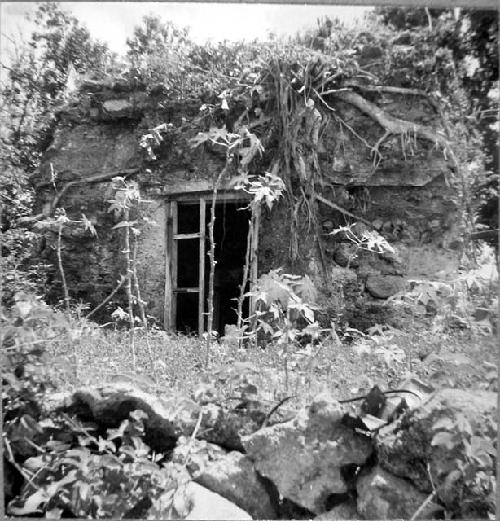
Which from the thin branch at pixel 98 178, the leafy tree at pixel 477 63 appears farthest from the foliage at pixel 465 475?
the thin branch at pixel 98 178

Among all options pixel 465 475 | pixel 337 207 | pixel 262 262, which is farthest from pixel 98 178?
pixel 465 475

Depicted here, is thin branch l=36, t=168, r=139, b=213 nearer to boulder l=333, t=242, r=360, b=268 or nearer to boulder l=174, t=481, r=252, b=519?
boulder l=333, t=242, r=360, b=268

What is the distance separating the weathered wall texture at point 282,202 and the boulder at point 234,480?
6.28 feet

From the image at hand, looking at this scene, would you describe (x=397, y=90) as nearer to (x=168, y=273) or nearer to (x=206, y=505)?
(x=168, y=273)

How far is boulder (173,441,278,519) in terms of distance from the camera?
1898mm

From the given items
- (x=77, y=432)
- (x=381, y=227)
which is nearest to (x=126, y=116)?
(x=381, y=227)

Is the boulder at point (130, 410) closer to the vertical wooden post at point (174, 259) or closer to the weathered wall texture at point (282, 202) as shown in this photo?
the weathered wall texture at point (282, 202)

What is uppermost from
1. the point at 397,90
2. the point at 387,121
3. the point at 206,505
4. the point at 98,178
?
the point at 397,90

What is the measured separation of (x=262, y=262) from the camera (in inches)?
166

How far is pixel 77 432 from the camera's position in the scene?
6.57 ft

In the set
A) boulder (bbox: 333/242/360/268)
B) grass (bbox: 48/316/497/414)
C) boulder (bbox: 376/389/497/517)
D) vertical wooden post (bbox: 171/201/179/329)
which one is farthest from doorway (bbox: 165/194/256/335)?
boulder (bbox: 376/389/497/517)

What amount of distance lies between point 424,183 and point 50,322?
3.25m

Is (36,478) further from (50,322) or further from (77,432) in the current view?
(50,322)

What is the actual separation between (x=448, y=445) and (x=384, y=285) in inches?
89.9
